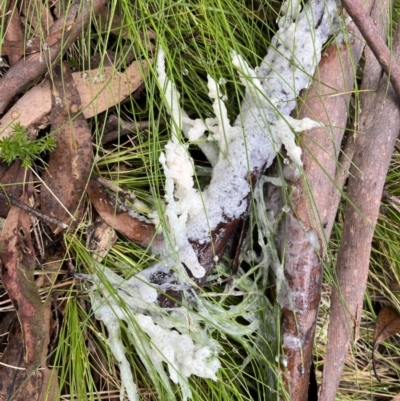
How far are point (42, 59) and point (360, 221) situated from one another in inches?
27.0

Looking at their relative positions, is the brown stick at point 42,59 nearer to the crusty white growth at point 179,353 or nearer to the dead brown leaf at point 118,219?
the dead brown leaf at point 118,219

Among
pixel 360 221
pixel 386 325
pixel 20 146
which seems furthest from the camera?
→ pixel 386 325

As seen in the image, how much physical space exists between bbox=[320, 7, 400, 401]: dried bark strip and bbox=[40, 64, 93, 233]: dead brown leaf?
527mm

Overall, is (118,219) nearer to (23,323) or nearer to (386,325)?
(23,323)

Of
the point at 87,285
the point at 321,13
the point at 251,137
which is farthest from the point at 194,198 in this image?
the point at 321,13

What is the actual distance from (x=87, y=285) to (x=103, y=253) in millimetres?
67

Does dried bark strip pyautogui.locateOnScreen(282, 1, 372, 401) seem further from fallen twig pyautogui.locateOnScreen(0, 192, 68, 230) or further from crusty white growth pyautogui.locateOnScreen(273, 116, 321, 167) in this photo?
fallen twig pyautogui.locateOnScreen(0, 192, 68, 230)

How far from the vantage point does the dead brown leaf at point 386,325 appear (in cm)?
113

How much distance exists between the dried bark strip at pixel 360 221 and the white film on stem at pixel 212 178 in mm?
151

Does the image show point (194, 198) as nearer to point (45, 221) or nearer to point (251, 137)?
point (251, 137)

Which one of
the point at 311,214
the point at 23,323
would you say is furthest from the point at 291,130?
the point at 23,323

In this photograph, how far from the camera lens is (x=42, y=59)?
2.96 ft

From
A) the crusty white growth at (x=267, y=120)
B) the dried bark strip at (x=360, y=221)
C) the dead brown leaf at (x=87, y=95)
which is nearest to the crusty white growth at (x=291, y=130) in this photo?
the crusty white growth at (x=267, y=120)

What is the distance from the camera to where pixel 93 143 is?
970 mm
